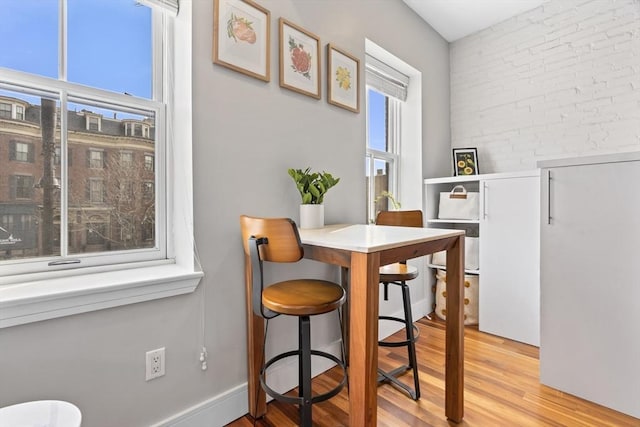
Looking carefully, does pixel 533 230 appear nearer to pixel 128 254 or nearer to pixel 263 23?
pixel 263 23

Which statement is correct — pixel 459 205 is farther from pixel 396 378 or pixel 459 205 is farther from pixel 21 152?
pixel 21 152

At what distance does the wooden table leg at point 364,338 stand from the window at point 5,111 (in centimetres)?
133

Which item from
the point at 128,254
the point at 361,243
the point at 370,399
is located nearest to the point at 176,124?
the point at 128,254

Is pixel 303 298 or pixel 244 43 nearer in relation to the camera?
pixel 303 298

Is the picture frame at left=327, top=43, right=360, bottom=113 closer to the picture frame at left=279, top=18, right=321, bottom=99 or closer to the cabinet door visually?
the picture frame at left=279, top=18, right=321, bottom=99

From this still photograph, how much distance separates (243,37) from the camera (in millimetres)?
1568

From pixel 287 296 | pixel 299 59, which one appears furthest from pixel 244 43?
pixel 287 296

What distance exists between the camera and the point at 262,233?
49.2 inches

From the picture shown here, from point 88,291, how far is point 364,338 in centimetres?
97

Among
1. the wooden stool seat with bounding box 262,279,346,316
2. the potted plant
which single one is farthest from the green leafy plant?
the wooden stool seat with bounding box 262,279,346,316

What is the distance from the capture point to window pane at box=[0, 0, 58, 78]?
1126mm

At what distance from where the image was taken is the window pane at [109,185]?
4.18ft

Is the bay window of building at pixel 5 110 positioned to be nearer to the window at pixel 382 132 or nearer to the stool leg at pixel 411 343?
the stool leg at pixel 411 343

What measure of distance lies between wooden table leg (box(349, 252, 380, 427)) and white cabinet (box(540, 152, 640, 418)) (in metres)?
1.30
